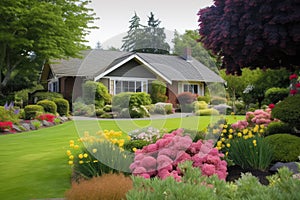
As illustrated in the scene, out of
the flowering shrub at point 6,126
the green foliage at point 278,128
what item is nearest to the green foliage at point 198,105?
the green foliage at point 278,128

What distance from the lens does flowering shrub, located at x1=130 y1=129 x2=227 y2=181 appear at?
5023 millimetres

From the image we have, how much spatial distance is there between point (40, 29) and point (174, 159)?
784 inches

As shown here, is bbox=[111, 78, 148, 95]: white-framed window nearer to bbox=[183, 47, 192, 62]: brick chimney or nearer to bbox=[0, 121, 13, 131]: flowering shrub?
bbox=[183, 47, 192, 62]: brick chimney

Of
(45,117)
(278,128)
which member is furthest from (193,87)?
(45,117)

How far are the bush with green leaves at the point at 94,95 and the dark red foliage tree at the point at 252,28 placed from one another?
12.5ft

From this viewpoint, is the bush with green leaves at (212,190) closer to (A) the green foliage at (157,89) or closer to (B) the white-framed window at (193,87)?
(B) the white-framed window at (193,87)

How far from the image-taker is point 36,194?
5.20m

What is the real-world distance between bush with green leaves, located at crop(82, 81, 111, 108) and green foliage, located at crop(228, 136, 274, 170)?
16.5ft

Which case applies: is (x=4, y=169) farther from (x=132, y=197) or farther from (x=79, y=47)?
(x=79, y=47)

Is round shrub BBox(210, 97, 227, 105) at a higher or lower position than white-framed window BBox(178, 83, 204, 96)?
lower

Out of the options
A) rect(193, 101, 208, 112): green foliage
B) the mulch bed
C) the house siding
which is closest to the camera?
the mulch bed

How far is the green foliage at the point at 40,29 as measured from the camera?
2222 centimetres

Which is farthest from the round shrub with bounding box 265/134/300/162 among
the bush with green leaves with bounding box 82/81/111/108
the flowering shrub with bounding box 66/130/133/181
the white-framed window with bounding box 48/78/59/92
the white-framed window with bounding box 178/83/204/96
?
the white-framed window with bounding box 48/78/59/92

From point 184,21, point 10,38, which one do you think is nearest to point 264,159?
point 184,21
